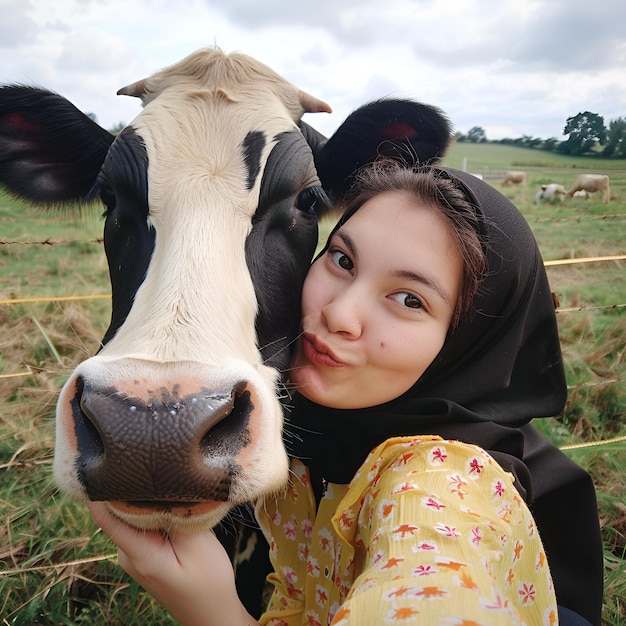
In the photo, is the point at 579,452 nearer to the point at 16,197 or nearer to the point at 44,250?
the point at 16,197

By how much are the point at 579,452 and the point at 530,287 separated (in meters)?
2.43

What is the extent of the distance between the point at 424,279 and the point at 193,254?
62cm

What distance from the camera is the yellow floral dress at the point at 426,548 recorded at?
3.20 ft

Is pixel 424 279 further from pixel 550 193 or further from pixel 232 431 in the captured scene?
pixel 550 193

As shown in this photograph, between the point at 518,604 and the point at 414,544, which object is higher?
the point at 414,544

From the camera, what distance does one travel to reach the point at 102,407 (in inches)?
47.8

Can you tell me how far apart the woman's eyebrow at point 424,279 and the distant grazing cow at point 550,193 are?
5.14m

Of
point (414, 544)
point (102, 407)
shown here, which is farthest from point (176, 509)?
point (414, 544)

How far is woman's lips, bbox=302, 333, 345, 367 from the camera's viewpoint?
1.60 metres

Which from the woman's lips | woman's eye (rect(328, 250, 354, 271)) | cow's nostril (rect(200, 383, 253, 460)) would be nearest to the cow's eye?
woman's eye (rect(328, 250, 354, 271))

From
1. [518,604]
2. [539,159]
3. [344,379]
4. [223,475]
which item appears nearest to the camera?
[223,475]

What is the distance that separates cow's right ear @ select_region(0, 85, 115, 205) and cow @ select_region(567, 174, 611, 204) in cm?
377

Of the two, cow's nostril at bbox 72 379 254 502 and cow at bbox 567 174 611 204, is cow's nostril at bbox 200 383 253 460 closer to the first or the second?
cow's nostril at bbox 72 379 254 502

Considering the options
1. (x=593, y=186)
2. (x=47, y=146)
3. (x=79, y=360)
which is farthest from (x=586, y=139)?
(x=79, y=360)
